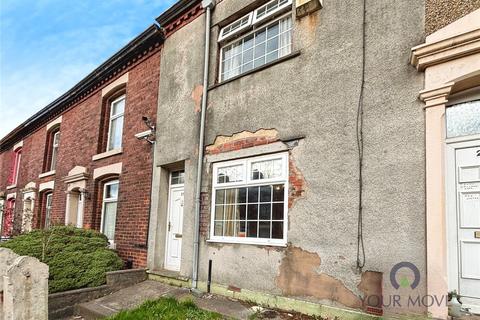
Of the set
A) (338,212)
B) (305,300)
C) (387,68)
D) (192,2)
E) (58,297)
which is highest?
(192,2)

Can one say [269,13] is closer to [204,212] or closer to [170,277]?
[204,212]

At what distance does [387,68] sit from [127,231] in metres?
7.24

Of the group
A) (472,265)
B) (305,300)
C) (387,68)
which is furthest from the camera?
(305,300)

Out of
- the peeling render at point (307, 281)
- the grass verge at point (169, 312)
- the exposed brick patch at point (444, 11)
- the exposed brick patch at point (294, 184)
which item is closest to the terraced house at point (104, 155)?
the grass verge at point (169, 312)

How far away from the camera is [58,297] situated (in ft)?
22.4

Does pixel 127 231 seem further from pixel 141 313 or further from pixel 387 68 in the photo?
pixel 387 68

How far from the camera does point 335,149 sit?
5328 mm

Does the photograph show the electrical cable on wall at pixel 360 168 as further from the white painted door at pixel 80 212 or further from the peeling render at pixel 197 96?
the white painted door at pixel 80 212

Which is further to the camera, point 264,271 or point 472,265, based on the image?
point 264,271

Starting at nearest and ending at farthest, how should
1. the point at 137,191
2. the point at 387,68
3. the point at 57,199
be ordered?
the point at 387,68 → the point at 137,191 → the point at 57,199

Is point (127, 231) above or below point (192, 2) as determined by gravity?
below

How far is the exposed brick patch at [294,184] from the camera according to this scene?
5666mm

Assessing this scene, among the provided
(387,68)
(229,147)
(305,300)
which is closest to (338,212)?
(305,300)

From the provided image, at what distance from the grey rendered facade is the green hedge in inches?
75.4
